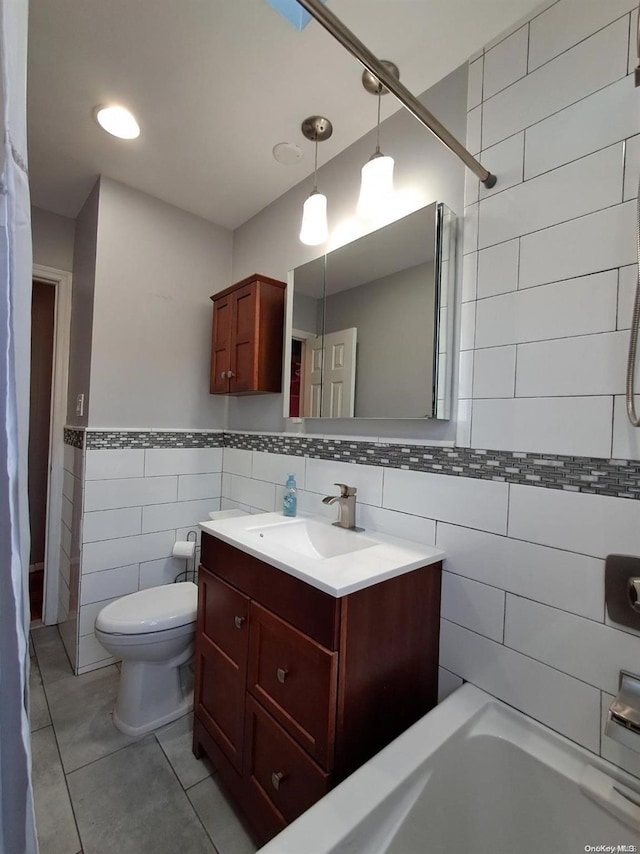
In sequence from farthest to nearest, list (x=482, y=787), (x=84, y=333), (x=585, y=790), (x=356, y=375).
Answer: (x=84, y=333) → (x=356, y=375) → (x=482, y=787) → (x=585, y=790)

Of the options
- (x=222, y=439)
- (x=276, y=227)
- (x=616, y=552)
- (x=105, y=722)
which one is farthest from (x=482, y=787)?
(x=276, y=227)

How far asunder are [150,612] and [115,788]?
0.55 meters

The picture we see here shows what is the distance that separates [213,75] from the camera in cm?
134

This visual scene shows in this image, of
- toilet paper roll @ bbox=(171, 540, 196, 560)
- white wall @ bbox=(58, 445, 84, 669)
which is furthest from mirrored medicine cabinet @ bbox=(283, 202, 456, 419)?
white wall @ bbox=(58, 445, 84, 669)

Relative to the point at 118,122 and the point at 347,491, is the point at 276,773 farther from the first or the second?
the point at 118,122

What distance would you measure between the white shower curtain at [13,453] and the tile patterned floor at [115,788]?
38.4 inches

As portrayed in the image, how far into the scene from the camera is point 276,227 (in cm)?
206

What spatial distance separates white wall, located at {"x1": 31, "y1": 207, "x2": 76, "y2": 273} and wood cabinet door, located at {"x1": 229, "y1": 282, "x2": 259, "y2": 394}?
1156 mm

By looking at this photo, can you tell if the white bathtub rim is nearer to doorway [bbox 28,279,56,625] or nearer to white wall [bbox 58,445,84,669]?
white wall [bbox 58,445,84,669]

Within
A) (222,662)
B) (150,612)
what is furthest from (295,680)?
(150,612)

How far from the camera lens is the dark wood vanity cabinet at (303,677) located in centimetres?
94

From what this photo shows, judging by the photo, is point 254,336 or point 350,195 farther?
point 254,336

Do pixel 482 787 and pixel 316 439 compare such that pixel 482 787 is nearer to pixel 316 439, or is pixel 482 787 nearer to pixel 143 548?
pixel 316 439

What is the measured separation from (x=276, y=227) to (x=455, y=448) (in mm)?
1559
